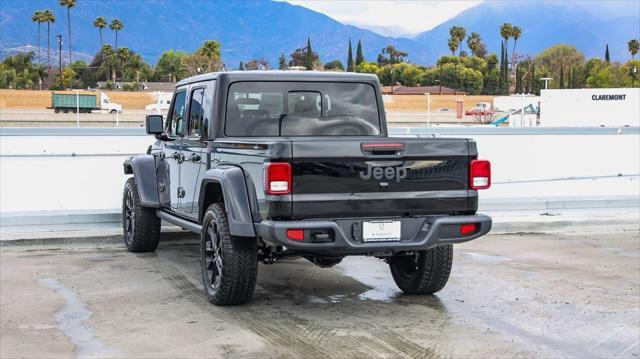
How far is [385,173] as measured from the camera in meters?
7.29

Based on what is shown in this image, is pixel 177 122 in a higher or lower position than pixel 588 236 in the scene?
higher

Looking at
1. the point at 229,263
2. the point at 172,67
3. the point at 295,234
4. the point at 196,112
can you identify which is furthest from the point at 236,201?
the point at 172,67

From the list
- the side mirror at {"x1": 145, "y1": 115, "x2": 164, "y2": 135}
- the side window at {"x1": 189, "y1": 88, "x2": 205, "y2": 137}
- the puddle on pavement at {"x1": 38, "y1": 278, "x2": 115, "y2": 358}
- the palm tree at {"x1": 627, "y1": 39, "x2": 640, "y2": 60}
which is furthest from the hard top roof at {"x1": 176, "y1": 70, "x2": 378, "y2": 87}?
the palm tree at {"x1": 627, "y1": 39, "x2": 640, "y2": 60}

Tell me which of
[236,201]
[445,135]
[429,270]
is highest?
[445,135]

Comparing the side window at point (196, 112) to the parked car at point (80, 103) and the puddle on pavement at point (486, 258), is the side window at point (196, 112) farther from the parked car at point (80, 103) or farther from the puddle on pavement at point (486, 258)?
the parked car at point (80, 103)

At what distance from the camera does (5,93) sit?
282ft

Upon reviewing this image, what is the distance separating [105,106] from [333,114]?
74.0 m

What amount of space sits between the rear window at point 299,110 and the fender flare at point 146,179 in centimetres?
215

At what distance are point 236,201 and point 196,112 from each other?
6.56 feet

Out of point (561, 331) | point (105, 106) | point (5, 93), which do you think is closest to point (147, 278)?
point (561, 331)

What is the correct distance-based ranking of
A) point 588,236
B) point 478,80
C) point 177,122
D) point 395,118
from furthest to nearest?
1. point 478,80
2. point 395,118
3. point 588,236
4. point 177,122

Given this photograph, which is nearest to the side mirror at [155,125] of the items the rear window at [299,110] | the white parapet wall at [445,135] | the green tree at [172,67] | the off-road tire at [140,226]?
the off-road tire at [140,226]

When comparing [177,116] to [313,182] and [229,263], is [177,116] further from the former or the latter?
[313,182]

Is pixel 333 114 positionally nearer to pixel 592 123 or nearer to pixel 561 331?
pixel 561 331
